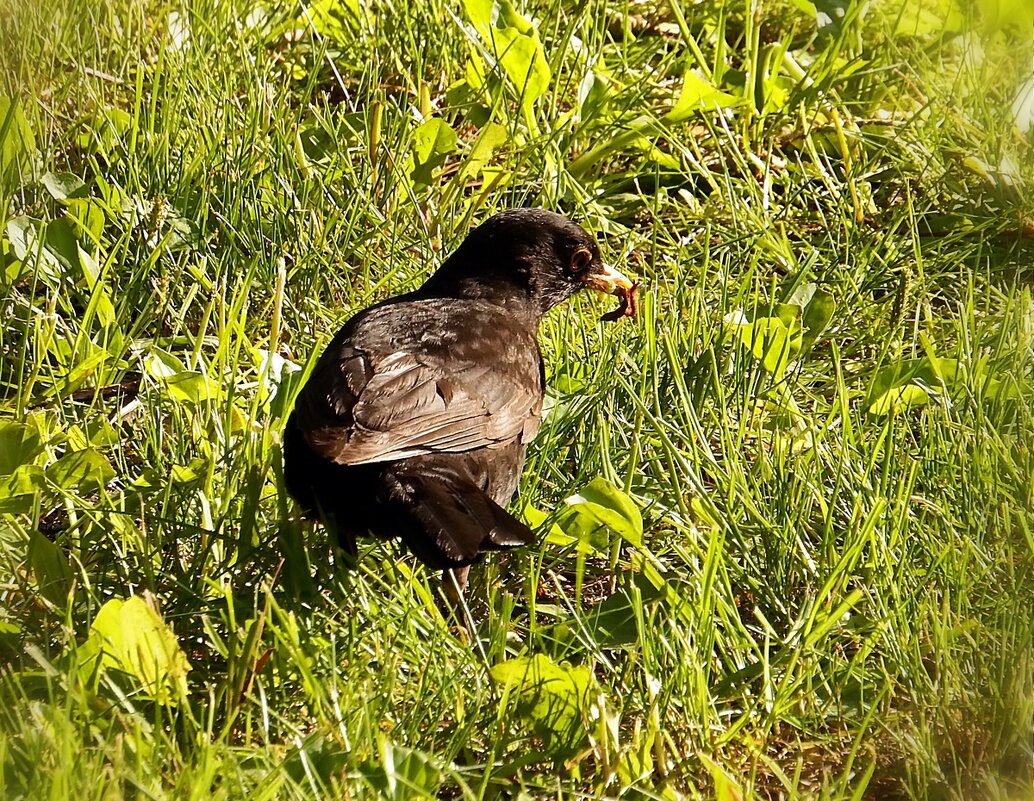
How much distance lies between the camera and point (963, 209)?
16.4ft

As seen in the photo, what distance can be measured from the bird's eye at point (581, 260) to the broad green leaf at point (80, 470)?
1.61 m

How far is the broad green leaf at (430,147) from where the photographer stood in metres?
4.86

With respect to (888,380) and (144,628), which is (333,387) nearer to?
(144,628)

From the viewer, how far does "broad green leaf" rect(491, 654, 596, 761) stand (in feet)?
9.48

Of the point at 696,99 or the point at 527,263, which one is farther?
the point at 696,99

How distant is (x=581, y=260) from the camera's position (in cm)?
448

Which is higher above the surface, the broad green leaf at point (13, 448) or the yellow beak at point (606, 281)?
the broad green leaf at point (13, 448)

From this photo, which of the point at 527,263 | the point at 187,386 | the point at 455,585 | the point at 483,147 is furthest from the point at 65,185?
the point at 455,585

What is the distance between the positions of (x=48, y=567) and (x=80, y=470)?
1.45 ft

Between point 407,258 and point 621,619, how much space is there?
1.86 metres

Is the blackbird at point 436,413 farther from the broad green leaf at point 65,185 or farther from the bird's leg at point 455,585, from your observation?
the broad green leaf at point 65,185

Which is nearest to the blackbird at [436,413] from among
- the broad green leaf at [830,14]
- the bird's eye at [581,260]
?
the bird's eye at [581,260]

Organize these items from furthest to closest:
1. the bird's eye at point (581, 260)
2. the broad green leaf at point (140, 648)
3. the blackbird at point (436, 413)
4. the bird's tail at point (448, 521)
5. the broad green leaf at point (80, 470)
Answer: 1. the bird's eye at point (581, 260)
2. the broad green leaf at point (80, 470)
3. the blackbird at point (436, 413)
4. the bird's tail at point (448, 521)
5. the broad green leaf at point (140, 648)

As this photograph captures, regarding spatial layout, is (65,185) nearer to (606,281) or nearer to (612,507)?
(606,281)
